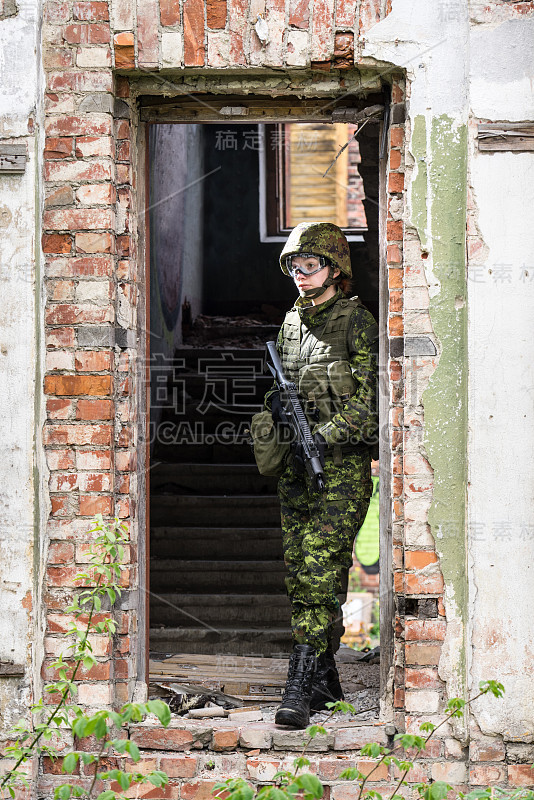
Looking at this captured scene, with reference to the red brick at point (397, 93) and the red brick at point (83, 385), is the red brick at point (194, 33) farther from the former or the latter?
the red brick at point (83, 385)

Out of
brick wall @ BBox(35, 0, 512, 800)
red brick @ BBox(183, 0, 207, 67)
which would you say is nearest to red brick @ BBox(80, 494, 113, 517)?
brick wall @ BBox(35, 0, 512, 800)

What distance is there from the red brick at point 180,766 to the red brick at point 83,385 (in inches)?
60.8

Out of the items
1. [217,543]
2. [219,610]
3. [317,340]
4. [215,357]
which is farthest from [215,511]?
[317,340]

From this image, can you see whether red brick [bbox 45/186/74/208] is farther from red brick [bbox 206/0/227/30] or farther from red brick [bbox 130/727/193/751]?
red brick [bbox 130/727/193/751]

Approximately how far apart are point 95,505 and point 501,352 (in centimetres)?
176

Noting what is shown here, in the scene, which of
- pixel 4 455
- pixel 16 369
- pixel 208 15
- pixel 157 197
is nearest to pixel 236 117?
pixel 208 15

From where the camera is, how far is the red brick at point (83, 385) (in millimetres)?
3846

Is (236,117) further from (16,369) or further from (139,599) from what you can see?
(139,599)

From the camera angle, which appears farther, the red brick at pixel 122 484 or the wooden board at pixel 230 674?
A: the wooden board at pixel 230 674

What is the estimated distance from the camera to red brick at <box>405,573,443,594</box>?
12.2 ft

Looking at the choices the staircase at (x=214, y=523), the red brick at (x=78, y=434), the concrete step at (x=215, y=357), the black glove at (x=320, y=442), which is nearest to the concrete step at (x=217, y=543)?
the staircase at (x=214, y=523)

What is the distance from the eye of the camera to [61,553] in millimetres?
3814

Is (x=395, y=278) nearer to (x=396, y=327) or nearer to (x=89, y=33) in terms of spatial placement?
(x=396, y=327)

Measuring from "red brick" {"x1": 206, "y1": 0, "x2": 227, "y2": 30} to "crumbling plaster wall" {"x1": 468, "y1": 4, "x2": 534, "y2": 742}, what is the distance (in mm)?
1011
